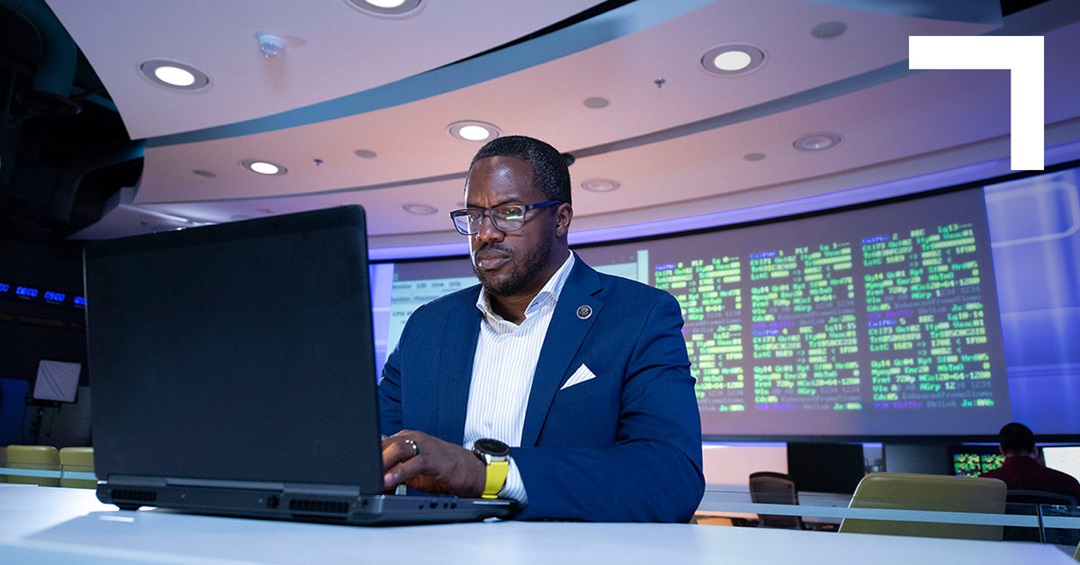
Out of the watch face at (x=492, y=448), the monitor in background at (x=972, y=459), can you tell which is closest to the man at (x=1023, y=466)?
the monitor in background at (x=972, y=459)

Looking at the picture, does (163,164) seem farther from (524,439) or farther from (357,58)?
(524,439)

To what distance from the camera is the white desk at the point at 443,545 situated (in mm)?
502

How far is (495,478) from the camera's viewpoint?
957 mm

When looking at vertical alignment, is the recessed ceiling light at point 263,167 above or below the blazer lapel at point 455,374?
above

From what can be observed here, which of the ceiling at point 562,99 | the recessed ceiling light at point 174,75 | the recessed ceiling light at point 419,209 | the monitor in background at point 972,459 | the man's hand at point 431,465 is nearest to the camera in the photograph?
the man's hand at point 431,465

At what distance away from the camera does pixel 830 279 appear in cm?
550

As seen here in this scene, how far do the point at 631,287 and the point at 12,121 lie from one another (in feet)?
20.4

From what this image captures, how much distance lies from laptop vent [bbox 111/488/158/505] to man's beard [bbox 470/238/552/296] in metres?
0.77

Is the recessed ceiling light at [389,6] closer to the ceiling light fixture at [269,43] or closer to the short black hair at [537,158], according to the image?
the ceiling light fixture at [269,43]

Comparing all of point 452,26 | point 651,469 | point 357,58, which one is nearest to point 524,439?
point 651,469

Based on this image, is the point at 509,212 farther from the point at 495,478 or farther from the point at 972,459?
the point at 972,459

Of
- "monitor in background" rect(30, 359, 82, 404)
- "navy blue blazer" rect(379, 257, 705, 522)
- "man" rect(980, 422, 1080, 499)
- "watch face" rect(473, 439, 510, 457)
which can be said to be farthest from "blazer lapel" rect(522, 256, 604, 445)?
"monitor in background" rect(30, 359, 82, 404)

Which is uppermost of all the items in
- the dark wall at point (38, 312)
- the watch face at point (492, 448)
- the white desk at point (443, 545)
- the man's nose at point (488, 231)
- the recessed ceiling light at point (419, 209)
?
the recessed ceiling light at point (419, 209)

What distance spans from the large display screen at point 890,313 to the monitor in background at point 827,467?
229mm
